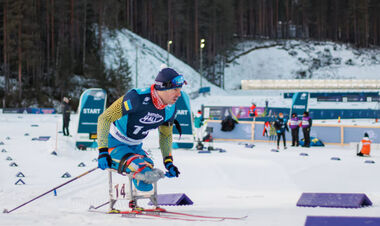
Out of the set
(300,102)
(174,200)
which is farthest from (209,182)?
(300,102)

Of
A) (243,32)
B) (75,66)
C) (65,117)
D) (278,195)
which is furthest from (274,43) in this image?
(278,195)

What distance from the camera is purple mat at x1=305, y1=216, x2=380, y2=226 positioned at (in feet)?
15.2

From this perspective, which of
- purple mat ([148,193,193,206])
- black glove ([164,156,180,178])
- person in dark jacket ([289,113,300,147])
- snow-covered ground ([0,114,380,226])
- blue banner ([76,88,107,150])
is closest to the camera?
snow-covered ground ([0,114,380,226])

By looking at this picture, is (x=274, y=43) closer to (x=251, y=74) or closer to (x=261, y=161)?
(x=251, y=74)

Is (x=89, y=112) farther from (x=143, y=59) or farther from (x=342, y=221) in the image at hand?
(x=143, y=59)

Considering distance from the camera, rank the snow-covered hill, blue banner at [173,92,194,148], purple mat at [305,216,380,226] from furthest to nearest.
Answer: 1. the snow-covered hill
2. blue banner at [173,92,194,148]
3. purple mat at [305,216,380,226]

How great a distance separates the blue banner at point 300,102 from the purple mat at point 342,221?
2178cm

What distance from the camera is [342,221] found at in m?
4.76

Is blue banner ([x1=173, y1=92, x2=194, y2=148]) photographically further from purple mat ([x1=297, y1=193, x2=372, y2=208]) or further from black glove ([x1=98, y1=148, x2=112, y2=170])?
black glove ([x1=98, y1=148, x2=112, y2=170])

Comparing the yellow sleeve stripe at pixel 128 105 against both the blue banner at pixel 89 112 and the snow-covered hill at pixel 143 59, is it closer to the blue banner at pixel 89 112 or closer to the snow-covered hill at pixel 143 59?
the blue banner at pixel 89 112

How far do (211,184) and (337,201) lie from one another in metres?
5.13

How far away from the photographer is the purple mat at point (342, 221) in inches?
183

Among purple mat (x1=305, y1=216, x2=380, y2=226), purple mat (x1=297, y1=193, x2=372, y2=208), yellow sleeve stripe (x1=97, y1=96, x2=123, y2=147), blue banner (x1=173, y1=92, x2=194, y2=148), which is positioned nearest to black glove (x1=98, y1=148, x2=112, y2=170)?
yellow sleeve stripe (x1=97, y1=96, x2=123, y2=147)

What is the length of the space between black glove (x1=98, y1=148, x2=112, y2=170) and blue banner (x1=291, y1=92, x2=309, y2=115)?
71.6 feet
